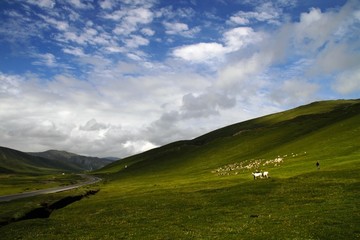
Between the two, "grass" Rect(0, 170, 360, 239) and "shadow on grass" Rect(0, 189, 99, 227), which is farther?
"shadow on grass" Rect(0, 189, 99, 227)

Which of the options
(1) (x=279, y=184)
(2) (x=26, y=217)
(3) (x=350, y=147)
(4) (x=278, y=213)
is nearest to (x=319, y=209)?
(4) (x=278, y=213)

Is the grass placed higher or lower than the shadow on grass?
lower

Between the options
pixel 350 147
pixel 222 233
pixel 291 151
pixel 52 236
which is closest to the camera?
pixel 222 233

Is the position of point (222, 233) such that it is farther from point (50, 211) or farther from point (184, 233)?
point (50, 211)

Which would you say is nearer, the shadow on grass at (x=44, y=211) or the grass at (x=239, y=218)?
the grass at (x=239, y=218)

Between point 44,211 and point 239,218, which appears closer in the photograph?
point 239,218

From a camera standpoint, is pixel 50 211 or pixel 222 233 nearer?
pixel 222 233

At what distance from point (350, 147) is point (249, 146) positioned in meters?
88.8

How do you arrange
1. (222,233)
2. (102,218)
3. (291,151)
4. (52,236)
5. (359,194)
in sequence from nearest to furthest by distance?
1. (222,233)
2. (52,236)
3. (359,194)
4. (102,218)
5. (291,151)

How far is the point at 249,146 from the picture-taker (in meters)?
188

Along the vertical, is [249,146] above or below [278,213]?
above

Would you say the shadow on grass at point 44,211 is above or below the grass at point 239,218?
above

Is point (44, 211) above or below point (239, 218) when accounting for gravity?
above

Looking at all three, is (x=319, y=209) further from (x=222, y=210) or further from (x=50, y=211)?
(x=50, y=211)
